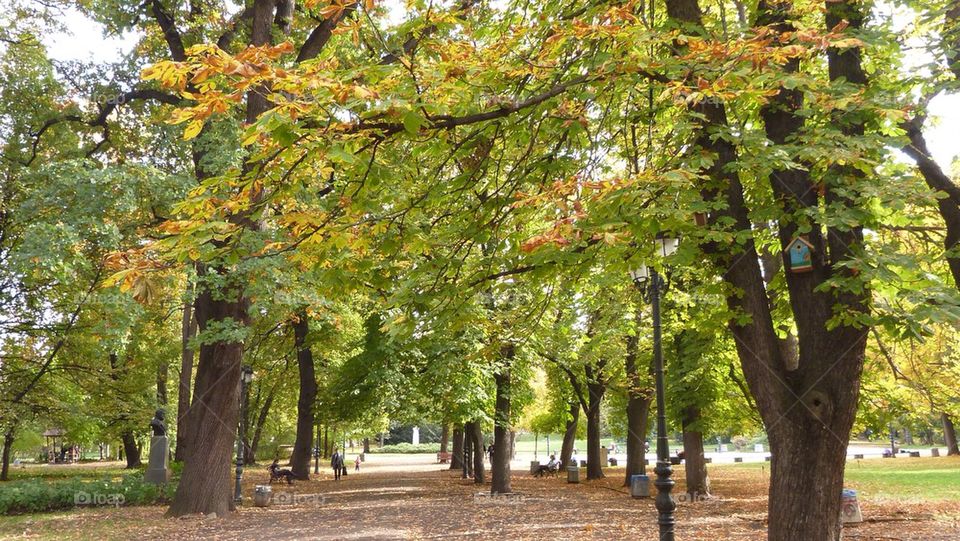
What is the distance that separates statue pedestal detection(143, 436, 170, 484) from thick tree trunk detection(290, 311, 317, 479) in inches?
298

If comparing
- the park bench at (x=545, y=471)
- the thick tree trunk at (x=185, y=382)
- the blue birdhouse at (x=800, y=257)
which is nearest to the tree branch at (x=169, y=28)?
the blue birdhouse at (x=800, y=257)

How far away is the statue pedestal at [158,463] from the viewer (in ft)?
63.6

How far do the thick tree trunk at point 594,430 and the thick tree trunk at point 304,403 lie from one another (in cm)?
1125

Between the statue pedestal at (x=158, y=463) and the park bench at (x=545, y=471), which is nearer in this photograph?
the statue pedestal at (x=158, y=463)

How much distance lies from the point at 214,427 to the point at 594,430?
1728 centimetres

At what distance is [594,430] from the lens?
92.5 ft

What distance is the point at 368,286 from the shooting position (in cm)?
738

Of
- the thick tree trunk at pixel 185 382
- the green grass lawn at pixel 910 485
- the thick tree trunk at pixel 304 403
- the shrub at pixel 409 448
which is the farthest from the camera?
the shrub at pixel 409 448

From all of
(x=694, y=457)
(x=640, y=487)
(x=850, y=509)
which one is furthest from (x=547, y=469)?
(x=850, y=509)

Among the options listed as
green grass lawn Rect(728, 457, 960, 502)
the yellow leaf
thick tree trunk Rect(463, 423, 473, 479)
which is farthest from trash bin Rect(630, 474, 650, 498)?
the yellow leaf

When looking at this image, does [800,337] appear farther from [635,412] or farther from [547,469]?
[547,469]

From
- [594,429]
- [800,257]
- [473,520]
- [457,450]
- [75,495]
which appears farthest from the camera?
[457,450]

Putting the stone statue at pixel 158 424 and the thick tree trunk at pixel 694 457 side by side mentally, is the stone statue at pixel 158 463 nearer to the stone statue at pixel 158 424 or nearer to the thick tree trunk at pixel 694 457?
the stone statue at pixel 158 424

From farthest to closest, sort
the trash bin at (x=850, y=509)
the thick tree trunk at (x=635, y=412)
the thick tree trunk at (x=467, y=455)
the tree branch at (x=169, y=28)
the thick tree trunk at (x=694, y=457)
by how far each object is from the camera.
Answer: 1. the thick tree trunk at (x=467, y=455)
2. the thick tree trunk at (x=635, y=412)
3. the thick tree trunk at (x=694, y=457)
4. the tree branch at (x=169, y=28)
5. the trash bin at (x=850, y=509)
